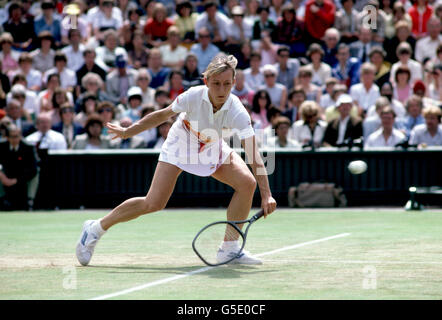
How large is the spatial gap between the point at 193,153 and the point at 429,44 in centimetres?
1113

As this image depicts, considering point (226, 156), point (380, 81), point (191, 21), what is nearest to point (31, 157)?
point (191, 21)

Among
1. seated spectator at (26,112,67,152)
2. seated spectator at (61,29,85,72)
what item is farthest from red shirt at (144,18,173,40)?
seated spectator at (26,112,67,152)

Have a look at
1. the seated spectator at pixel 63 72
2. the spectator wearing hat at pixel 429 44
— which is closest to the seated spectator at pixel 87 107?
the seated spectator at pixel 63 72

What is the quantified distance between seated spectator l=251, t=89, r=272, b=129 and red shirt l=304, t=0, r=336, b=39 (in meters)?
2.78

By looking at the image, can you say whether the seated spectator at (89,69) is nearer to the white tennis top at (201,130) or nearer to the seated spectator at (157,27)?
the seated spectator at (157,27)

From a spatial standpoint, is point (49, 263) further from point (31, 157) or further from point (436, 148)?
point (436, 148)

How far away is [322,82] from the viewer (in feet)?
56.7

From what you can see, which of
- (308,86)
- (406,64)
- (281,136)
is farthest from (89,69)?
(406,64)

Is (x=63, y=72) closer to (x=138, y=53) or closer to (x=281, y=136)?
(x=138, y=53)

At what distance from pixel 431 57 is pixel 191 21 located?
5.16 metres

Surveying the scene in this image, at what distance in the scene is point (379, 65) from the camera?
16953 mm

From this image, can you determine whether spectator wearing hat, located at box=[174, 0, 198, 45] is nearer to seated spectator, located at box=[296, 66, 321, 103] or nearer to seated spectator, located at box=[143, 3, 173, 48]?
seated spectator, located at box=[143, 3, 173, 48]

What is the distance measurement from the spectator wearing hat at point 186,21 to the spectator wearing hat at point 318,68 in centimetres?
277
